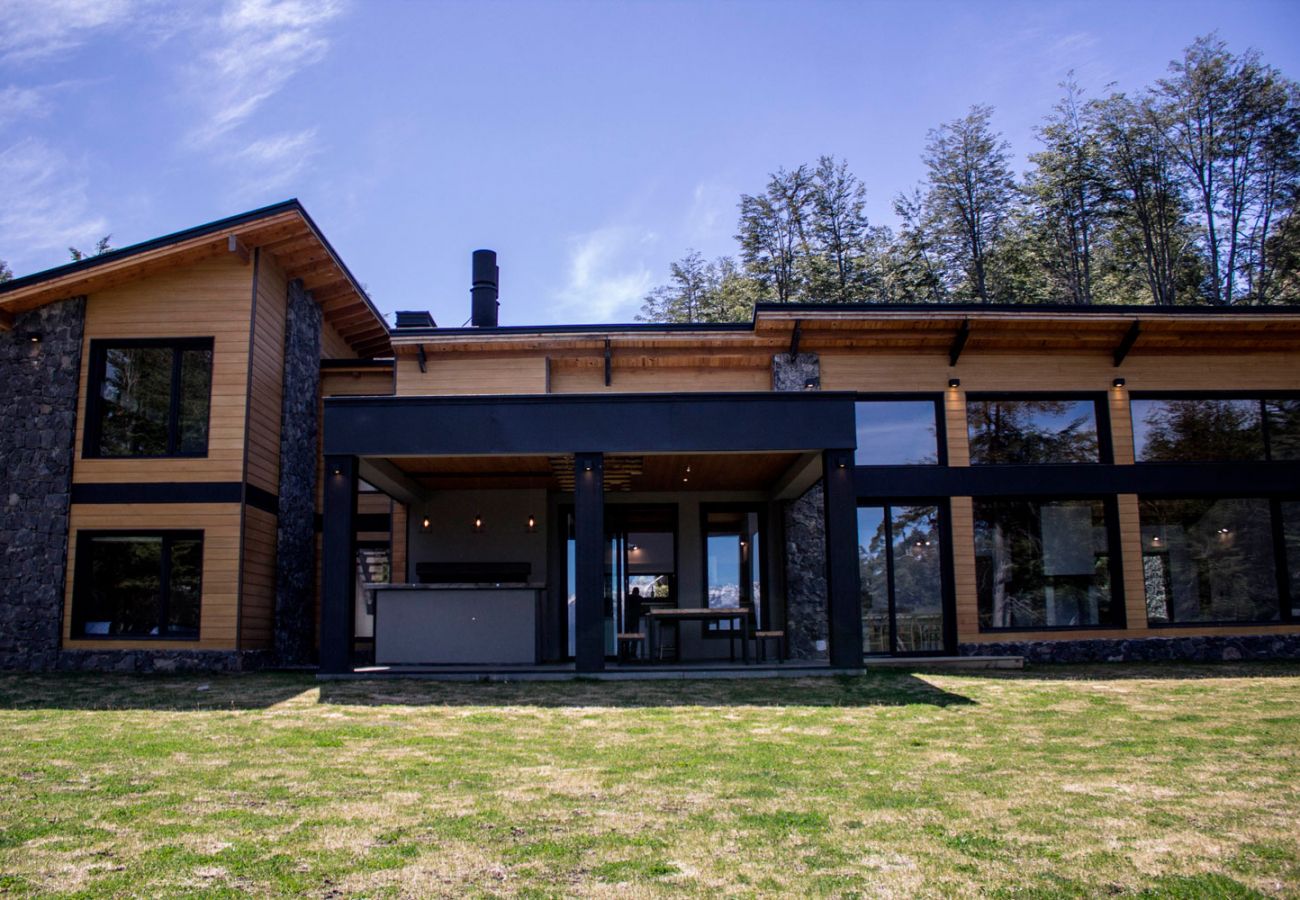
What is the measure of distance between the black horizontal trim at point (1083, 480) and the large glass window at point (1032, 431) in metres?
0.23

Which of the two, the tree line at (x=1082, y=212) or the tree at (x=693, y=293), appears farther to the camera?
the tree at (x=693, y=293)

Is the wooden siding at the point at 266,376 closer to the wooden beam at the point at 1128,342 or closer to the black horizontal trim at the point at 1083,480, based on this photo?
the black horizontal trim at the point at 1083,480

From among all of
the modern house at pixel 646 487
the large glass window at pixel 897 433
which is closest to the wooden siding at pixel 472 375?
the modern house at pixel 646 487

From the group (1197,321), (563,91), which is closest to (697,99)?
(563,91)

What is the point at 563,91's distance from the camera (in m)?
16.8

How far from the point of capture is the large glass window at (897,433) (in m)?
13.3

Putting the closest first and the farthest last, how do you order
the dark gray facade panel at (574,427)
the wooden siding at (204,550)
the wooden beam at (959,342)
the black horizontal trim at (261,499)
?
the dark gray facade panel at (574,427) → the wooden siding at (204,550) → the black horizontal trim at (261,499) → the wooden beam at (959,342)

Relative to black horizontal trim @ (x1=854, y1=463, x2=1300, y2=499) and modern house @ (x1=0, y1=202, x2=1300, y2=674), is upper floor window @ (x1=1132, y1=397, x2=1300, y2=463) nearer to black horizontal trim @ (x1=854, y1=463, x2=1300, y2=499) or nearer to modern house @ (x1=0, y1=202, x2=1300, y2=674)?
modern house @ (x1=0, y1=202, x2=1300, y2=674)

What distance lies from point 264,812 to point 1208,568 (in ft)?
43.1

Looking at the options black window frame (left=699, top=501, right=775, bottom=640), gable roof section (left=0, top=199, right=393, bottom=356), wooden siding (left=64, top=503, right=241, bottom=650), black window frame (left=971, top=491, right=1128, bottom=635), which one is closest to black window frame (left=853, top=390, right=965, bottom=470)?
black window frame (left=971, top=491, right=1128, bottom=635)

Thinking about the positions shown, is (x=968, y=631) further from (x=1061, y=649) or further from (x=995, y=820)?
(x=995, y=820)

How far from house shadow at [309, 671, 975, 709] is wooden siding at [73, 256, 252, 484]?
13.6 feet

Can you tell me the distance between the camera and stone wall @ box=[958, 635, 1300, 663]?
42.3 ft

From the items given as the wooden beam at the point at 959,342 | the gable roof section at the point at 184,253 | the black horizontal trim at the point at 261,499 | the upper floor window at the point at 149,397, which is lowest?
the black horizontal trim at the point at 261,499
